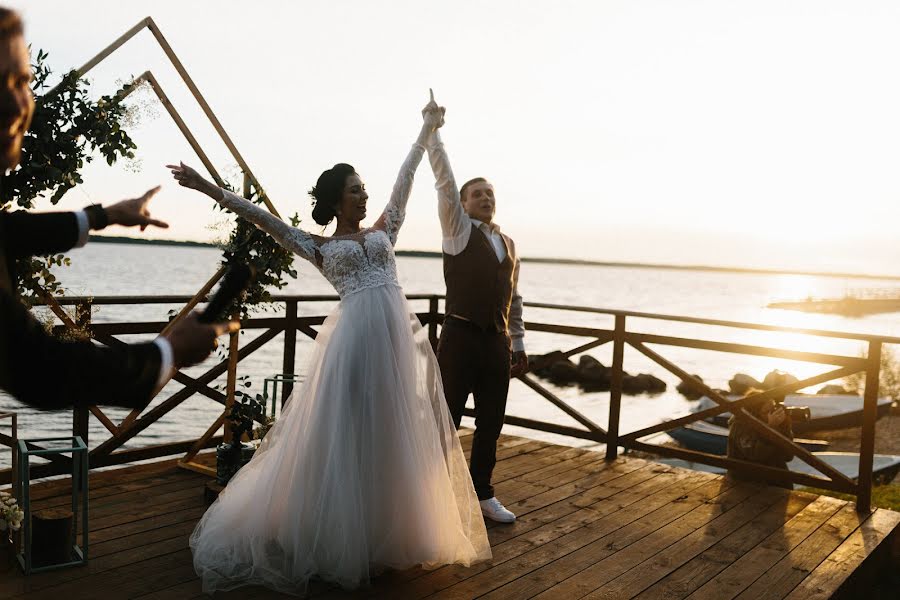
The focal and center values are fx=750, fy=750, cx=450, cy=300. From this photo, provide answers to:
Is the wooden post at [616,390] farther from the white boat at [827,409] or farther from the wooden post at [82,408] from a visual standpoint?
the white boat at [827,409]

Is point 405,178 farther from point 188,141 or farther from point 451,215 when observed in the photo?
point 188,141

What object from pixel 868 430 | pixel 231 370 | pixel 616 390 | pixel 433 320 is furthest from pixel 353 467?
pixel 868 430

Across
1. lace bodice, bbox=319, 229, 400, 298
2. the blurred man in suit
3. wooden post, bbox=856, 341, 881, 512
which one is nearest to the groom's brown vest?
lace bodice, bbox=319, 229, 400, 298

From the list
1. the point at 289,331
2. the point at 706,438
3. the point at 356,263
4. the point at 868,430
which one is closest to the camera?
the point at 356,263

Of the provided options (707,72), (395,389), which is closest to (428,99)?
(395,389)

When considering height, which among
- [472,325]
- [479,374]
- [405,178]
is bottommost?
[479,374]

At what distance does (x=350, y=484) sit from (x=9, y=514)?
1.34m

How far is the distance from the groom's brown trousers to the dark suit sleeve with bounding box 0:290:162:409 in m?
2.74

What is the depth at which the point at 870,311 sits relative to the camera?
57156mm

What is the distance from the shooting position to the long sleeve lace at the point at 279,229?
3291mm

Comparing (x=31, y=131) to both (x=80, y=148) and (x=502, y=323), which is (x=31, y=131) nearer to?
(x=80, y=148)

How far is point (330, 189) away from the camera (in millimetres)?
3344

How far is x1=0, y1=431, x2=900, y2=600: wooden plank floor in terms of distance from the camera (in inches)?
119

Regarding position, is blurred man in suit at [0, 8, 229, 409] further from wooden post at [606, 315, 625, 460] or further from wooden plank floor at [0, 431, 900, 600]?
wooden post at [606, 315, 625, 460]
